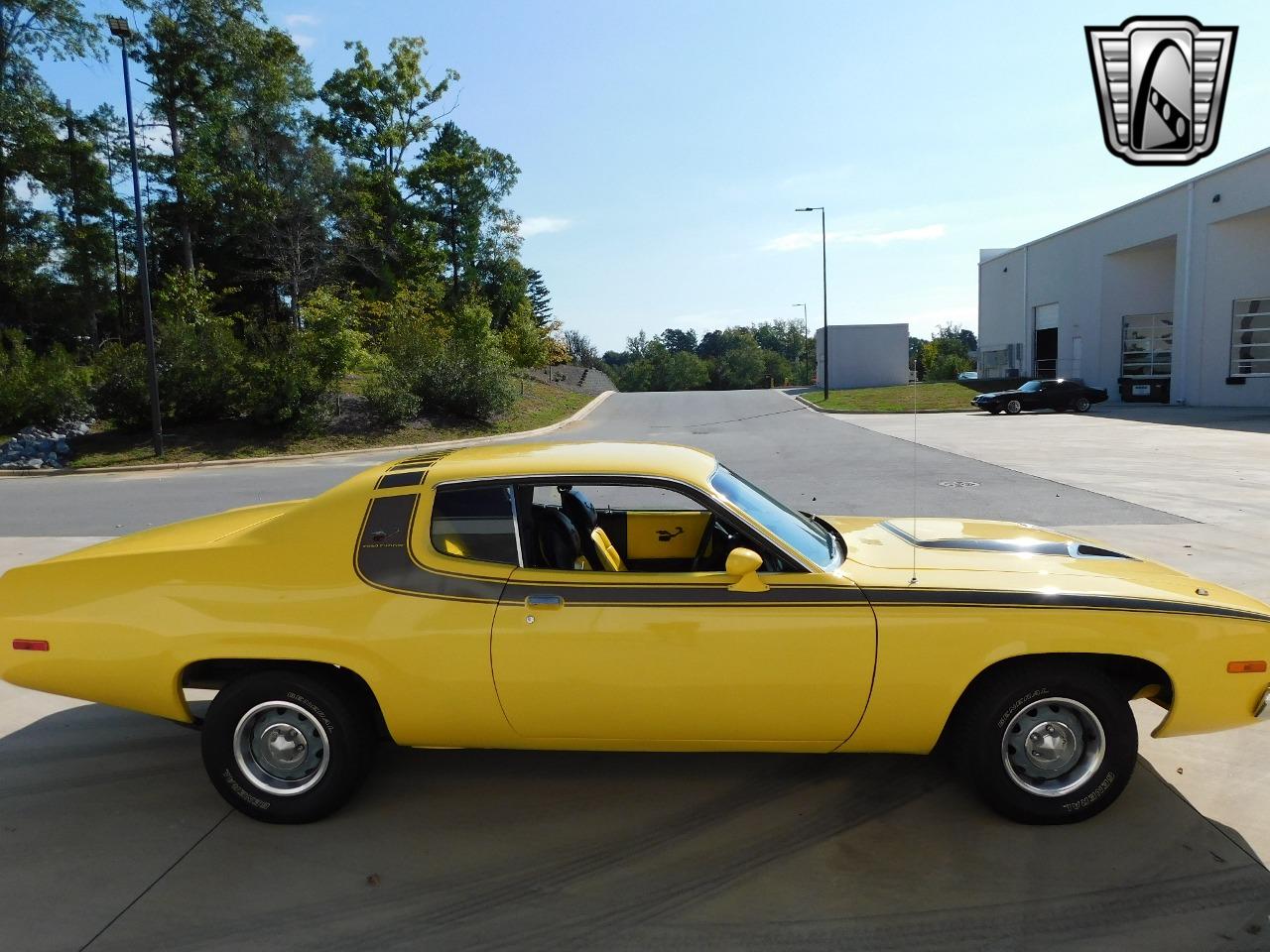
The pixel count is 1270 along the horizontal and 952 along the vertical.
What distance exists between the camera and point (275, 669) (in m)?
3.49

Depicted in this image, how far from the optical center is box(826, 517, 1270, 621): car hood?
3.38 metres

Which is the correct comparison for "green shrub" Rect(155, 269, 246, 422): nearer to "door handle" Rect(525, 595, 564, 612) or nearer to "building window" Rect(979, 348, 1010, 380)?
"door handle" Rect(525, 595, 564, 612)

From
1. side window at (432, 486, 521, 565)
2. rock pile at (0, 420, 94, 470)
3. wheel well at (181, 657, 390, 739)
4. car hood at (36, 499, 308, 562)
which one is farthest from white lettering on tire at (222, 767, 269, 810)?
rock pile at (0, 420, 94, 470)

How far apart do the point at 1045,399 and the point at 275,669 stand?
33034mm

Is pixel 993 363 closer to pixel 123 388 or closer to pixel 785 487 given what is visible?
pixel 785 487

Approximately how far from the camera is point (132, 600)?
3.54m

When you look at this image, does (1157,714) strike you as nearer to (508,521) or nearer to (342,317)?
(508,521)

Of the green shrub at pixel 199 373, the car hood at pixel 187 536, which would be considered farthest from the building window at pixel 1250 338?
the car hood at pixel 187 536

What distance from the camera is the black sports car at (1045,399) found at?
104 feet

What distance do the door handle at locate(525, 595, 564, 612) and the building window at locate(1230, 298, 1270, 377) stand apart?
34.5 meters

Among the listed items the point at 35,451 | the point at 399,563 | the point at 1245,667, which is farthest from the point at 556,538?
the point at 35,451

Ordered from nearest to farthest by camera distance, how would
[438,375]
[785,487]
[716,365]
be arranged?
[785,487], [438,375], [716,365]

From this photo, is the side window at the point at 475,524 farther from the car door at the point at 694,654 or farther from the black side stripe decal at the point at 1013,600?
the black side stripe decal at the point at 1013,600

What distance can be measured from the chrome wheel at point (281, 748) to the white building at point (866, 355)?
49415mm
